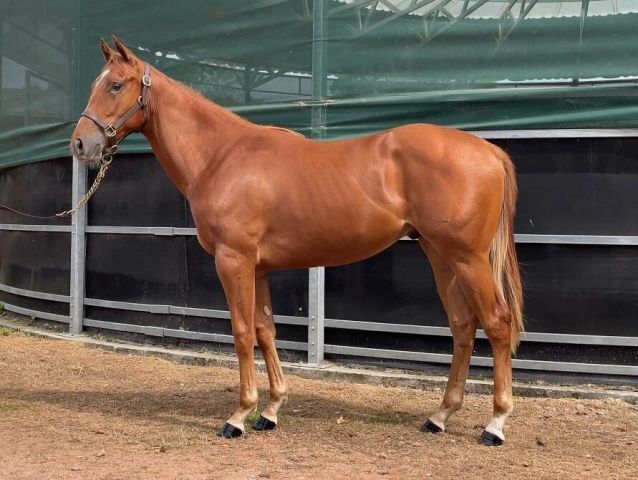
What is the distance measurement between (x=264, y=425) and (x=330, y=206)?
4.88ft

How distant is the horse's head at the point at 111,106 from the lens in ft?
15.3

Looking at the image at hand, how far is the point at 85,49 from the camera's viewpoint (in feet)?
25.7

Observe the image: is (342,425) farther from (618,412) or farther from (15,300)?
(15,300)

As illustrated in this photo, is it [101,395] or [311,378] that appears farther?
[311,378]

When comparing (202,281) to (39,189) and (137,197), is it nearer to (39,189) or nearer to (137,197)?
(137,197)

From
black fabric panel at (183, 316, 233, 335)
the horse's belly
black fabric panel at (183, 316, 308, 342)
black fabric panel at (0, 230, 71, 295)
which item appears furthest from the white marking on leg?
black fabric panel at (0, 230, 71, 295)

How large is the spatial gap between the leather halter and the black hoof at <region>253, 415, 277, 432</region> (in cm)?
201

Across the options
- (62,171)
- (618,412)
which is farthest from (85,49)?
(618,412)

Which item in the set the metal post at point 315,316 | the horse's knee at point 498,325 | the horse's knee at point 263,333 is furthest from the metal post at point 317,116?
the horse's knee at point 498,325

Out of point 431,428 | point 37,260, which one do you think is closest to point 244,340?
point 431,428

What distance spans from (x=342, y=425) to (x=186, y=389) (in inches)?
60.7

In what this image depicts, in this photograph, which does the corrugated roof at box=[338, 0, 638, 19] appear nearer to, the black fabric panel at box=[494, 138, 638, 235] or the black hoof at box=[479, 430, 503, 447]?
the black fabric panel at box=[494, 138, 638, 235]

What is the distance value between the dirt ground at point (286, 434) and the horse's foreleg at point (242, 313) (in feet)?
0.45

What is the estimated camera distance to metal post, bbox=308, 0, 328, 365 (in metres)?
6.28
